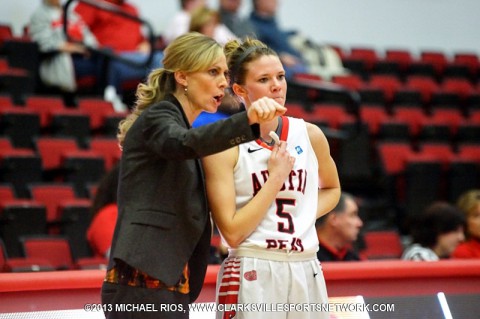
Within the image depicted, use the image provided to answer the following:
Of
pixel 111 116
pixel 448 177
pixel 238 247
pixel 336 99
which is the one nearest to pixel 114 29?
pixel 111 116

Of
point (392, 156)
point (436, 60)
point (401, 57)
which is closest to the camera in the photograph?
point (392, 156)

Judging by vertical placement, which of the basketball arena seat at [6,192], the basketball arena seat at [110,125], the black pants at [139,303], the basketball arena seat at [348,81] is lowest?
the black pants at [139,303]

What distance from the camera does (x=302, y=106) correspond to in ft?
29.4

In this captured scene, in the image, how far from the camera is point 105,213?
508 cm

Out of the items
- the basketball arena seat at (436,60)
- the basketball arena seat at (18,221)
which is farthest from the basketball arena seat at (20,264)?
the basketball arena seat at (436,60)

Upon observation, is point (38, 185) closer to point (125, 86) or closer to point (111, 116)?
point (111, 116)

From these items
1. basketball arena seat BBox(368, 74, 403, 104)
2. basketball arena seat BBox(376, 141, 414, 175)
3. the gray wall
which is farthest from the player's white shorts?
the gray wall

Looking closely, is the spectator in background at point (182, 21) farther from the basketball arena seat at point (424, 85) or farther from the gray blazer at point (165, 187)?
the gray blazer at point (165, 187)

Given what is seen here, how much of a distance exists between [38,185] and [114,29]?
2.95 metres

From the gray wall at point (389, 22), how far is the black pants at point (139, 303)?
913 cm

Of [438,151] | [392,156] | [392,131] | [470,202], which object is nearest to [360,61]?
[392,131]

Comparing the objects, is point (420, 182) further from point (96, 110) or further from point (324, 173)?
point (324, 173)

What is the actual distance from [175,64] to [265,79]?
0.33 meters

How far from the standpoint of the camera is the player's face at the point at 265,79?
121 inches
